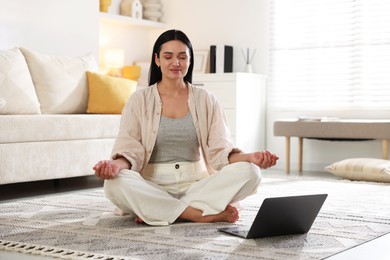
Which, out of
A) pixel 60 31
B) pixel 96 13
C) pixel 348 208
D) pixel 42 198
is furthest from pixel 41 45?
pixel 348 208

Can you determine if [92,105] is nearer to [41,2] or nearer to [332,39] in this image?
[41,2]

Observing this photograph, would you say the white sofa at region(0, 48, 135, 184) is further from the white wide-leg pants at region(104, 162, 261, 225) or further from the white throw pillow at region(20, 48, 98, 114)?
the white wide-leg pants at region(104, 162, 261, 225)

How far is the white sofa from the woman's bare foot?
1.48 metres

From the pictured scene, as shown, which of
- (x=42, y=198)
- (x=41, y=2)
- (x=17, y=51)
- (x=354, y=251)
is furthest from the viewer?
(x=41, y=2)

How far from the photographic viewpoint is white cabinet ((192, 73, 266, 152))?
6148 millimetres

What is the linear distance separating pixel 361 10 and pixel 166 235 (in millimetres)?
3949

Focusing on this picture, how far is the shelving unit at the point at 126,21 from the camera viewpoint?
21.0 ft

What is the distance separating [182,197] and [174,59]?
60 cm

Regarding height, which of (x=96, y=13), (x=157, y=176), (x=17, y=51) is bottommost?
(x=157, y=176)

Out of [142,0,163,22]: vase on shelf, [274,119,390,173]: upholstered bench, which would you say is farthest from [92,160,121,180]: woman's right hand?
[142,0,163,22]: vase on shelf

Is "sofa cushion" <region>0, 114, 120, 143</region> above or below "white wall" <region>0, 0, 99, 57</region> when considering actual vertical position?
below

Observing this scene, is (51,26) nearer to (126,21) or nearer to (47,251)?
(126,21)

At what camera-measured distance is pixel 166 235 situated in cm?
263

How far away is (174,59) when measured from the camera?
2.97 metres
